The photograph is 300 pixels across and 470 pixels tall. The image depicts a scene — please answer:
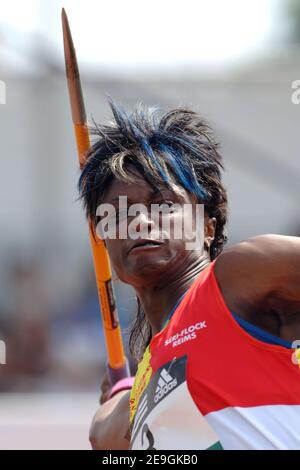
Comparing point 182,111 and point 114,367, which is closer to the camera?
point 182,111

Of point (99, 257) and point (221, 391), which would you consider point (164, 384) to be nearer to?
point (221, 391)

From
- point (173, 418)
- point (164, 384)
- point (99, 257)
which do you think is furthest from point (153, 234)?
point (99, 257)

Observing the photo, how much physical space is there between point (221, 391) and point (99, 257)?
1382 millimetres

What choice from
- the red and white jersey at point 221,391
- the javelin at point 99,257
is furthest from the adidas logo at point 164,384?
the javelin at point 99,257

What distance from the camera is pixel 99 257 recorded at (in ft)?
12.4

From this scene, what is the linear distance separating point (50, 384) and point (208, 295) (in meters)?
6.89

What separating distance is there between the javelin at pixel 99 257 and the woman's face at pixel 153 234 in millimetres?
467

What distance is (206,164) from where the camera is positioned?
3037 millimetres

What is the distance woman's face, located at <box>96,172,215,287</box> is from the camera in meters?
2.79

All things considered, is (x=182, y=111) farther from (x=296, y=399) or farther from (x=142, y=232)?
(x=296, y=399)

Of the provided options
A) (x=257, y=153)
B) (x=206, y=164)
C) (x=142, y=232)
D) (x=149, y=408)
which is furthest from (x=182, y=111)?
(x=257, y=153)

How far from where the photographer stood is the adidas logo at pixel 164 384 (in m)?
2.58

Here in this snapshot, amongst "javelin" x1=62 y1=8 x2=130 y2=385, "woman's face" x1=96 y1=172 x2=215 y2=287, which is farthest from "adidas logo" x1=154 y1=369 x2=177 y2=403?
"javelin" x1=62 y1=8 x2=130 y2=385

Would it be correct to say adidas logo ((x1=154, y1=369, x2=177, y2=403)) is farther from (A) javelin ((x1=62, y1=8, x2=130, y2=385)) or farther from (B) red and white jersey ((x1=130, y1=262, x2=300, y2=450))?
(A) javelin ((x1=62, y1=8, x2=130, y2=385))
